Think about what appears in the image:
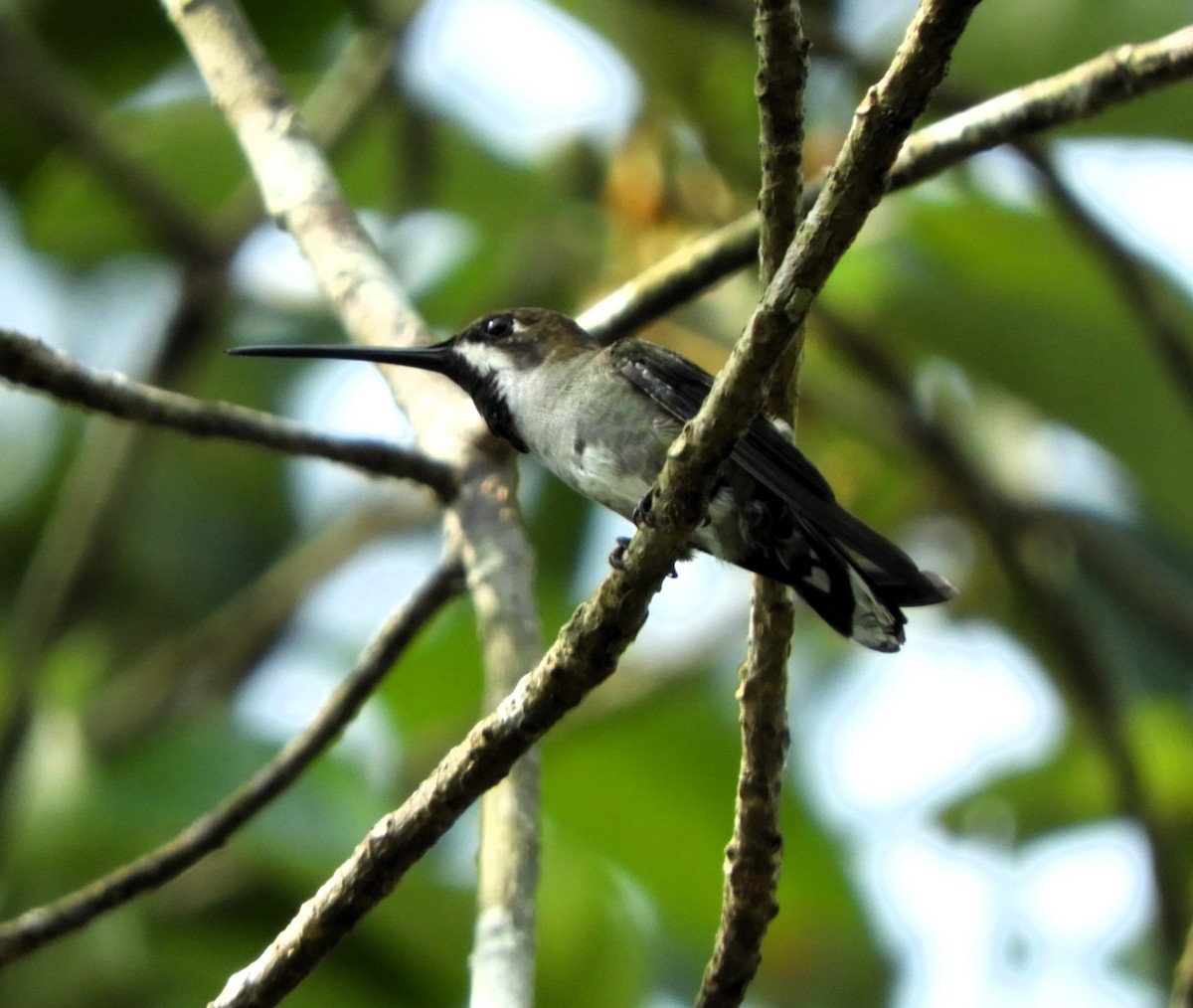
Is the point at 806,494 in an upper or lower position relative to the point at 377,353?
lower

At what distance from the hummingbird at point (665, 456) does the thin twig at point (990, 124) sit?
0.16 metres

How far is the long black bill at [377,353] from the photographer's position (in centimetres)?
324

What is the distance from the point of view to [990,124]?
2.80 meters

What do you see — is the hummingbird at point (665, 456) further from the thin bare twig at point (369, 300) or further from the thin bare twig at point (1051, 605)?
the thin bare twig at point (1051, 605)

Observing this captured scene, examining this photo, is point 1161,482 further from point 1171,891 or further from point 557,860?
point 557,860

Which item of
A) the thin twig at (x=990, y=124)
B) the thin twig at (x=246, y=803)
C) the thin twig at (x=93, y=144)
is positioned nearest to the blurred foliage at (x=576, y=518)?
the thin twig at (x=93, y=144)

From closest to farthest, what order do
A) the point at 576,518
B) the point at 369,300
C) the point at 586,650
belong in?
the point at 586,650 < the point at 369,300 < the point at 576,518

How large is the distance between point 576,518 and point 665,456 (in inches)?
141

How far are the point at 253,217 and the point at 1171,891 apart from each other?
3457 millimetres

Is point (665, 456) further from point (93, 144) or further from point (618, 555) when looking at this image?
point (93, 144)

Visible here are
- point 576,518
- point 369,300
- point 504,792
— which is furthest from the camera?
point 576,518

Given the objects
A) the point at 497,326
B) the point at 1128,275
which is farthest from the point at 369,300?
the point at 1128,275

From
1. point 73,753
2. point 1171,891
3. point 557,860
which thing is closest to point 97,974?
point 73,753

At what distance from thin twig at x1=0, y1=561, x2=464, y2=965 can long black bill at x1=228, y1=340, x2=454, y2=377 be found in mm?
472
